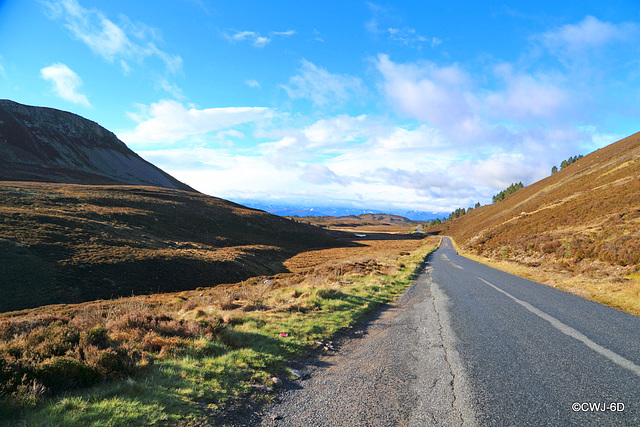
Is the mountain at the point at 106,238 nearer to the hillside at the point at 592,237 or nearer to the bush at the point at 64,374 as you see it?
the bush at the point at 64,374

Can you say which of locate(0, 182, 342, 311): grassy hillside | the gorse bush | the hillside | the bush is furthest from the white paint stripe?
locate(0, 182, 342, 311): grassy hillside

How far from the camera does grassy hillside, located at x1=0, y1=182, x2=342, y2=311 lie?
751 inches

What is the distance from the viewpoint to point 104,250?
26.3 meters

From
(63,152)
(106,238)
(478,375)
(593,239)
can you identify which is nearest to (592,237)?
(593,239)

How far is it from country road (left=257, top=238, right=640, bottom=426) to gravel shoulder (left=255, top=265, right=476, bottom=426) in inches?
0.7

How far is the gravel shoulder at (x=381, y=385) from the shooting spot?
3.96 metres

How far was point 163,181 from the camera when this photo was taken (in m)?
110

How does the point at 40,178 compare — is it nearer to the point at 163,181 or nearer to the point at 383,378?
the point at 163,181

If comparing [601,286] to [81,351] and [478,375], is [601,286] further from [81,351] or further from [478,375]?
[81,351]

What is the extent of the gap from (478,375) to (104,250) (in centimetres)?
3213

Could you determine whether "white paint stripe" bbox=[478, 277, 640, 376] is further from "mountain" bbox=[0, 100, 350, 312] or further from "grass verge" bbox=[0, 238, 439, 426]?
"mountain" bbox=[0, 100, 350, 312]

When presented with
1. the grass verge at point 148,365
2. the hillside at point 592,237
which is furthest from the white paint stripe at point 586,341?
the hillside at point 592,237

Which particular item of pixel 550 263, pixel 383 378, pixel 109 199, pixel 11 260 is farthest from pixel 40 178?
pixel 550 263

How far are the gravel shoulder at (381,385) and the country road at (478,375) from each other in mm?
17
